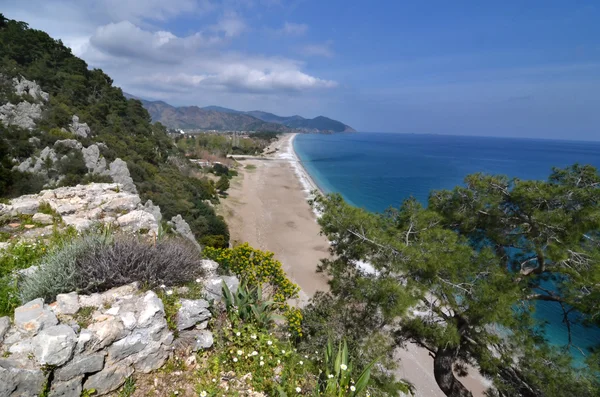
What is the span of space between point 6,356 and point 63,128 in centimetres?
2071

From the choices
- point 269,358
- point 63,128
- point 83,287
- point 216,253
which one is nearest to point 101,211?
point 216,253

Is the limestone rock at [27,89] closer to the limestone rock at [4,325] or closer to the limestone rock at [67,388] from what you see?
the limestone rock at [4,325]

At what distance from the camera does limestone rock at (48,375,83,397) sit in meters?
2.89

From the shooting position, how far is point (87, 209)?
7430 millimetres

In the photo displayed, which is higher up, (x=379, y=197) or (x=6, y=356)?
(x=6, y=356)

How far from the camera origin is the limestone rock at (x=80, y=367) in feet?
9.75

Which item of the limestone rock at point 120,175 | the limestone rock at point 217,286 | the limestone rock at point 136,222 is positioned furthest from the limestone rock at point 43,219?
the limestone rock at point 120,175

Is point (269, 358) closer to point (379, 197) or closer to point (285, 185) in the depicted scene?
point (379, 197)

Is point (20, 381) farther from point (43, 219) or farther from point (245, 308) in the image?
point (43, 219)

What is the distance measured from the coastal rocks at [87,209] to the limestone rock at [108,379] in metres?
3.59

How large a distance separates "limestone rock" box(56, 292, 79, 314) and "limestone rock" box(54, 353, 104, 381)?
690 mm

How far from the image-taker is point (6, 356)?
112 inches

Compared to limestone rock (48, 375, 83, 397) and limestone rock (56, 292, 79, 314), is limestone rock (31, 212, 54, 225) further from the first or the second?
limestone rock (48, 375, 83, 397)

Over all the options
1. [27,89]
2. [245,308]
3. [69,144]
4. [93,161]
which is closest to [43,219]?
[245,308]
